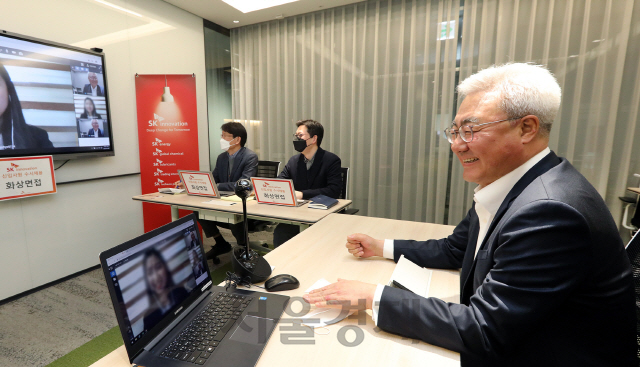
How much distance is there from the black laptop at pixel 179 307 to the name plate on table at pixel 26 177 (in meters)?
2.49

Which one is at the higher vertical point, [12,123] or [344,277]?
[12,123]

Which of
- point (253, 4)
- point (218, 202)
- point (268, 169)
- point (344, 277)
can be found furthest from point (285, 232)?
point (253, 4)

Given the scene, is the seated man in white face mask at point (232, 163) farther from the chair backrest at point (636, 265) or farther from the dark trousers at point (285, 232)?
the chair backrest at point (636, 265)

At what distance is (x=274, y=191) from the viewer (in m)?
2.66

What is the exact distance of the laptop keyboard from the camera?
0.78 m

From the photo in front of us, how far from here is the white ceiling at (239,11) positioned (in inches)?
152

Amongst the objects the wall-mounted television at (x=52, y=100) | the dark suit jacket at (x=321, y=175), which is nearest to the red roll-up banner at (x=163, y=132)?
the wall-mounted television at (x=52, y=100)

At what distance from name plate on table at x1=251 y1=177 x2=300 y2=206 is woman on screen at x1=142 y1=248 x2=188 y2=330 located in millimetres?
1686

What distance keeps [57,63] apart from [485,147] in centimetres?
348

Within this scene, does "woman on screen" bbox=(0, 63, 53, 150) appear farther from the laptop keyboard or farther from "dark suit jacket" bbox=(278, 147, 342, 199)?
the laptop keyboard

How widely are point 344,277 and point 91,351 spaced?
1.82 metres

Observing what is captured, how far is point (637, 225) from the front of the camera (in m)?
2.72

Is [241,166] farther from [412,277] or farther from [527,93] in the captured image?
[527,93]

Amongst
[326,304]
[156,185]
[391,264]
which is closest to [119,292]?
[326,304]
